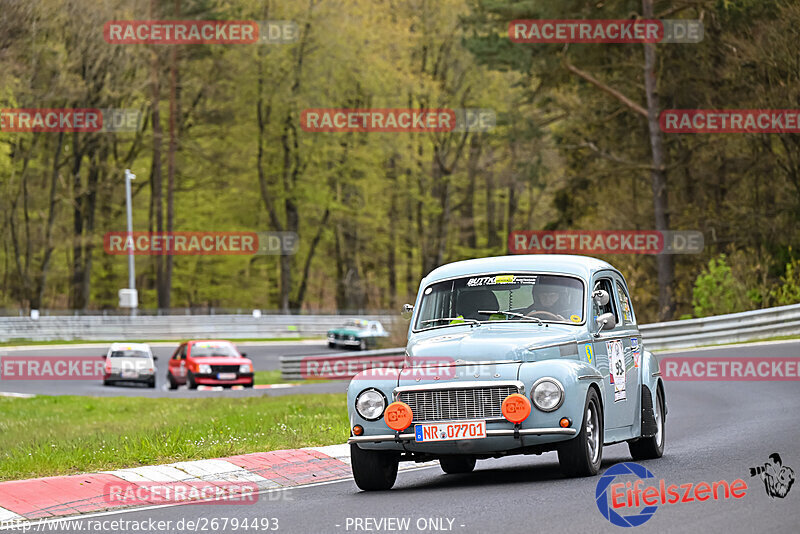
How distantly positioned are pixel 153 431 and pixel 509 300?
6023 millimetres

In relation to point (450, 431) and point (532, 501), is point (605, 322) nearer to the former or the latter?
point (450, 431)

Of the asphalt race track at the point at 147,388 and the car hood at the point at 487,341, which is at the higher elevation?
the car hood at the point at 487,341

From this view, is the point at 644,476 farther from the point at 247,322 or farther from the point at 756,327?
the point at 247,322

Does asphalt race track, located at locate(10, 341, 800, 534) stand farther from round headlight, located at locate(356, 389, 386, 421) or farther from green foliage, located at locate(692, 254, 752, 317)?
green foliage, located at locate(692, 254, 752, 317)

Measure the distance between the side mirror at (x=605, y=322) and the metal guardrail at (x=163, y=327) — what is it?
43.6 metres

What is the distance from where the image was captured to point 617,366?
12.4 meters

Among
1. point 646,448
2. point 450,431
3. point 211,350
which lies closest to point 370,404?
point 450,431

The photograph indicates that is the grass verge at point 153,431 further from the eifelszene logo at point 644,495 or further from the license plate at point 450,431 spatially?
the eifelszene logo at point 644,495

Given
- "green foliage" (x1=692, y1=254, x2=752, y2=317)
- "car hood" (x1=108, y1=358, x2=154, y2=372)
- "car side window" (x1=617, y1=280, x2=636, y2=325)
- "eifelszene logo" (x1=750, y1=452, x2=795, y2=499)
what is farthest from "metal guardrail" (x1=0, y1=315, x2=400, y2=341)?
"eifelszene logo" (x1=750, y1=452, x2=795, y2=499)

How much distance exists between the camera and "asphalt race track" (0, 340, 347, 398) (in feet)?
107

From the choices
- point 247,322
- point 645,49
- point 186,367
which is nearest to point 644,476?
point 186,367

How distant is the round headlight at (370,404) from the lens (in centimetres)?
1096

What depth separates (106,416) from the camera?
23.8 metres

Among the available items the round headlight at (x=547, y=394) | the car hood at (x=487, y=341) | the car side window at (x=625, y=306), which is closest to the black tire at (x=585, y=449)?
the round headlight at (x=547, y=394)
